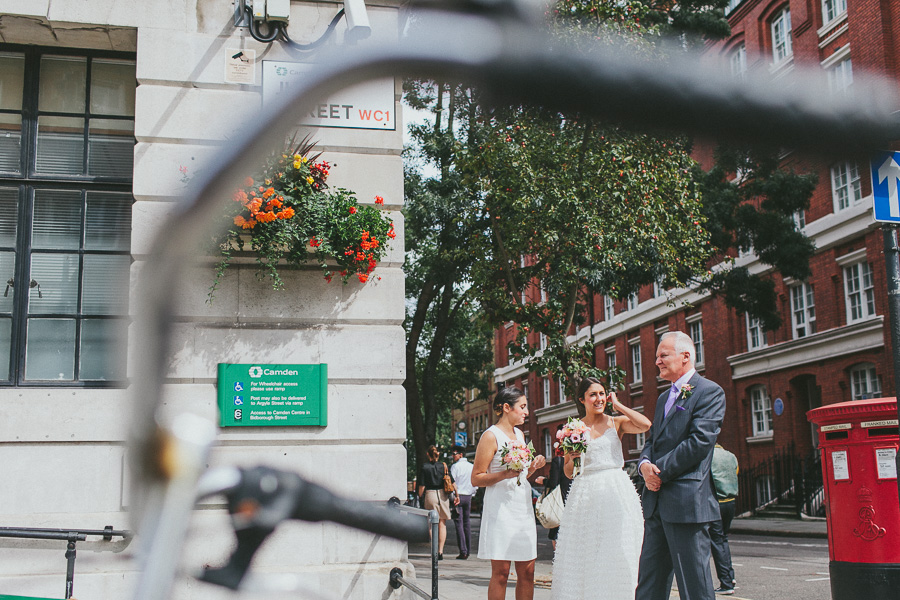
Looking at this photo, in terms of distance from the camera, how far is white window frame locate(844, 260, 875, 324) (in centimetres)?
2430

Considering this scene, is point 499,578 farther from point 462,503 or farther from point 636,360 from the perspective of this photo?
point 636,360

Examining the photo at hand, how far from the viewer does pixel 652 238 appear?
13.6 meters

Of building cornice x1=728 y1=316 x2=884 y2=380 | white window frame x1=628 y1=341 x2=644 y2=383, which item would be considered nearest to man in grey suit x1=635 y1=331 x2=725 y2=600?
building cornice x1=728 y1=316 x2=884 y2=380

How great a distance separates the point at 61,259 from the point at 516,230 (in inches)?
352

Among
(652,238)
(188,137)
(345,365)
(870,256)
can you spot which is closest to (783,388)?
(870,256)

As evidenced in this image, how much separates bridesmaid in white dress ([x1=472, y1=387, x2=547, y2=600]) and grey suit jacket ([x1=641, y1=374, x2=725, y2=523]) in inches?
45.6

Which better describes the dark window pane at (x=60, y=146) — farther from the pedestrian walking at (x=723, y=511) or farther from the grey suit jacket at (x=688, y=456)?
the pedestrian walking at (x=723, y=511)

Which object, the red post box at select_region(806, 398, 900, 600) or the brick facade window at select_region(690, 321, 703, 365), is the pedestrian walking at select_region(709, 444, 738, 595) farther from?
the brick facade window at select_region(690, 321, 703, 365)

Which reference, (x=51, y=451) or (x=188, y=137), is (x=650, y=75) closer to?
(x=188, y=137)

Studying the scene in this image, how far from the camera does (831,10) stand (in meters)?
23.9

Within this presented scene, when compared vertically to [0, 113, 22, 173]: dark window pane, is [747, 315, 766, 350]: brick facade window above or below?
above

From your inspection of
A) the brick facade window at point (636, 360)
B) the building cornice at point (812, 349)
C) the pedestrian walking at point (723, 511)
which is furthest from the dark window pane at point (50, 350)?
the brick facade window at point (636, 360)

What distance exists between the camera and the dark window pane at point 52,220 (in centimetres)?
614

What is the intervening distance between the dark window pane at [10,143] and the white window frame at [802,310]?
25.1 meters
